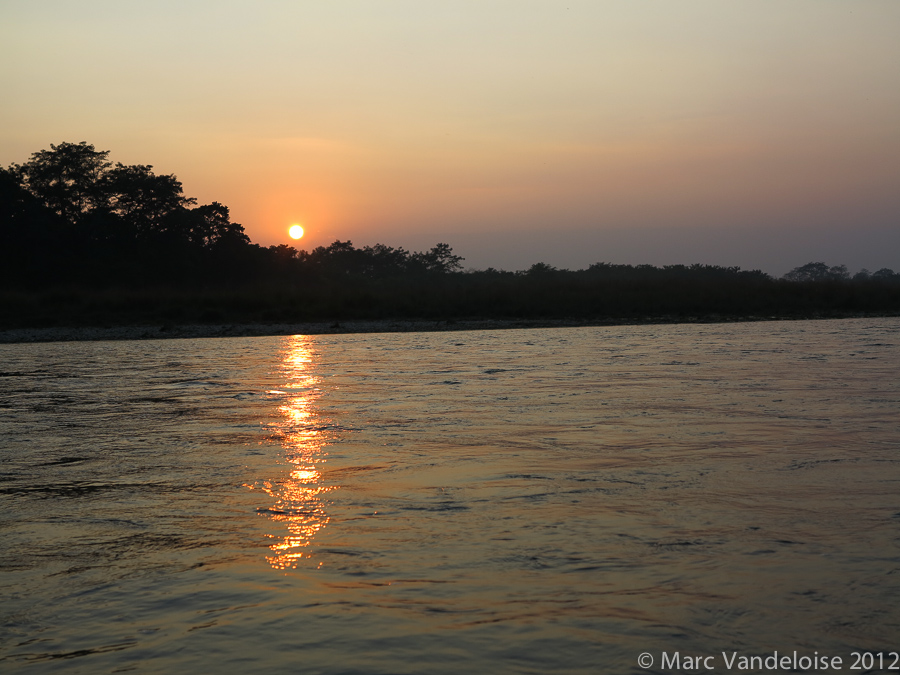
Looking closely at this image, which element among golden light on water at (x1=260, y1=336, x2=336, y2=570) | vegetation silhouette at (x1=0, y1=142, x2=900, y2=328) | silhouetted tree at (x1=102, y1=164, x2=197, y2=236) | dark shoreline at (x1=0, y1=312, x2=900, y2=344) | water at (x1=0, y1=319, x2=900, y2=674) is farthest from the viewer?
silhouetted tree at (x1=102, y1=164, x2=197, y2=236)

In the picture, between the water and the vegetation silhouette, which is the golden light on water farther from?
the vegetation silhouette

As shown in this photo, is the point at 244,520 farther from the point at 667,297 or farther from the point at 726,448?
the point at 667,297

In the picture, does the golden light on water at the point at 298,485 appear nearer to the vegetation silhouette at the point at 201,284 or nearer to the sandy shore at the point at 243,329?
the sandy shore at the point at 243,329

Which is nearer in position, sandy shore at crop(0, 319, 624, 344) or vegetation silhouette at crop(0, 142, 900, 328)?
sandy shore at crop(0, 319, 624, 344)

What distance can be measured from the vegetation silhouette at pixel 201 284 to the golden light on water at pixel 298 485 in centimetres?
2809

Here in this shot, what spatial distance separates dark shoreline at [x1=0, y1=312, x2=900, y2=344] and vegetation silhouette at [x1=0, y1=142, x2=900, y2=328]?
875mm

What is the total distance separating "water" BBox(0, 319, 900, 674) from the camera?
3482 millimetres

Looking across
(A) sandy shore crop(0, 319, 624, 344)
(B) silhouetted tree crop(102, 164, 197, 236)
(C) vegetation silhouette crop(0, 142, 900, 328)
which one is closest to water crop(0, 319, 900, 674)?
(A) sandy shore crop(0, 319, 624, 344)

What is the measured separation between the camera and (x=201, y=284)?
5241cm

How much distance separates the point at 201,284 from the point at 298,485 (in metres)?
48.3

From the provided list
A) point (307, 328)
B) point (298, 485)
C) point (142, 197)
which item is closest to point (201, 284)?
point (142, 197)

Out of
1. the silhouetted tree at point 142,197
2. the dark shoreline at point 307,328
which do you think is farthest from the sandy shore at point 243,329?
the silhouetted tree at point 142,197

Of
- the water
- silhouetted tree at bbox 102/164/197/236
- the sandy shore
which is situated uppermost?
silhouetted tree at bbox 102/164/197/236

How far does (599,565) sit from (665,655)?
3.36ft
